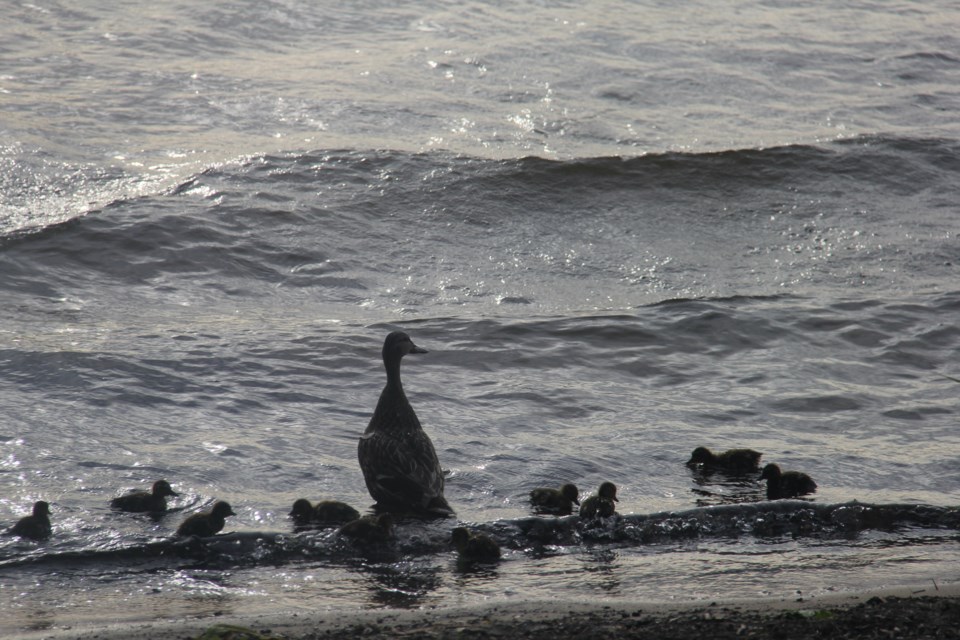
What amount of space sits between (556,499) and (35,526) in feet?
11.4

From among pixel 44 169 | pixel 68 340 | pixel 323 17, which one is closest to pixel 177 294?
pixel 68 340

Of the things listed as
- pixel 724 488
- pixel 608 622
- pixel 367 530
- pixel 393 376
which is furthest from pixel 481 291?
pixel 608 622

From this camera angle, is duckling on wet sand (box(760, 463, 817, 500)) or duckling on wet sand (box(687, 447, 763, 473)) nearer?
duckling on wet sand (box(760, 463, 817, 500))

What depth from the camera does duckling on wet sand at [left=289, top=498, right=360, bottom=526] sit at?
8117 millimetres

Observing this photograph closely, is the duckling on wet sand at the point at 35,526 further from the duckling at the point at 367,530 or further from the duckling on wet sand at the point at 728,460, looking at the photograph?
the duckling on wet sand at the point at 728,460

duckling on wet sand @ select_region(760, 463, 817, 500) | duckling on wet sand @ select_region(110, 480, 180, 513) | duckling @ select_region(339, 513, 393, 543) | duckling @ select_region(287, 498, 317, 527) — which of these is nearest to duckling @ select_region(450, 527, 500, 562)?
duckling @ select_region(339, 513, 393, 543)

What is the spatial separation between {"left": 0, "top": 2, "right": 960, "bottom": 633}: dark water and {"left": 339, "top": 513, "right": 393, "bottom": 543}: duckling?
0.09 meters

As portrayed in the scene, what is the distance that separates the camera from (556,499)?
860cm

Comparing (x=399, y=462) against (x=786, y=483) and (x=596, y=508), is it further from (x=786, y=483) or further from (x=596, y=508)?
(x=786, y=483)

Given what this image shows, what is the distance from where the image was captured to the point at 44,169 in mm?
17750

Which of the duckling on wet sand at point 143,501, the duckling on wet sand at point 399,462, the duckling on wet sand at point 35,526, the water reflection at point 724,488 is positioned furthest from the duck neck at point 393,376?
the duckling on wet sand at point 35,526

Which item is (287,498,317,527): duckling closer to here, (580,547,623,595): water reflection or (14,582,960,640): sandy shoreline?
(14,582,960,640): sandy shoreline

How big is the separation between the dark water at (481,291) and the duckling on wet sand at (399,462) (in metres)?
0.23

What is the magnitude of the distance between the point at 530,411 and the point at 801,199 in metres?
10.6
